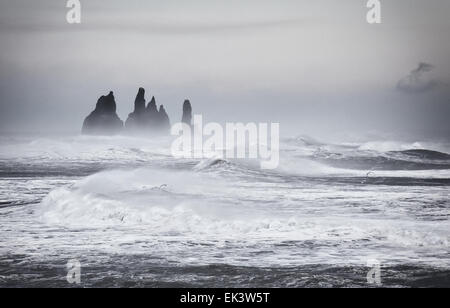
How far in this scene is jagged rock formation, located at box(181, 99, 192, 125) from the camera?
15.4m

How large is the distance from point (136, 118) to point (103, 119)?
1573 mm

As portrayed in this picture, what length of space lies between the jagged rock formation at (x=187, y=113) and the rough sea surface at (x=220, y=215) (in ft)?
3.38

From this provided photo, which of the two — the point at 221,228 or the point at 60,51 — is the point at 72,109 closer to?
the point at 60,51

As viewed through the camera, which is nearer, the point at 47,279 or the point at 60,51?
the point at 47,279

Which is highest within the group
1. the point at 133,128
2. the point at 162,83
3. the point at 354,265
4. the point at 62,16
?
the point at 62,16

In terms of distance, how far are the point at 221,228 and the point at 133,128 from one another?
7995 millimetres

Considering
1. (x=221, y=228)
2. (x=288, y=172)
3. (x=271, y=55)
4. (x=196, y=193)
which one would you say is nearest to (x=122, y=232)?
(x=221, y=228)

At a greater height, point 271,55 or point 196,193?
point 271,55

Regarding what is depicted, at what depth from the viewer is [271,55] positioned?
15414 mm
